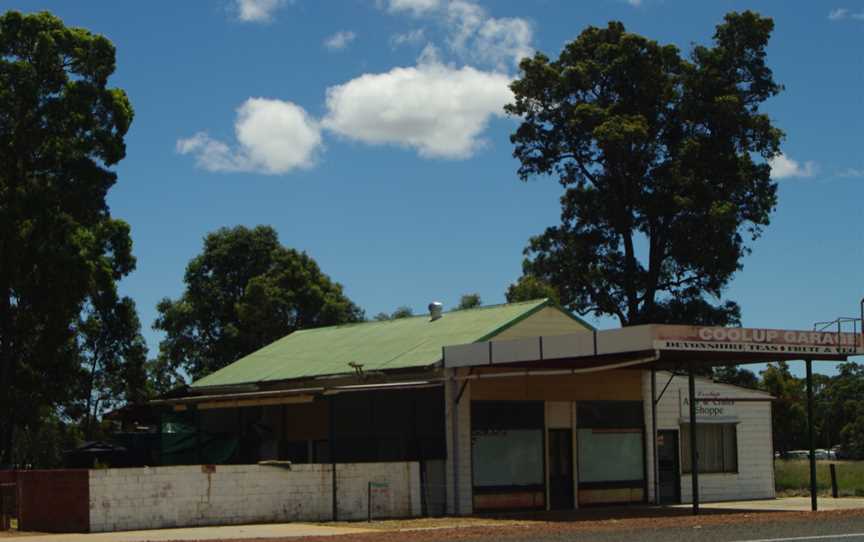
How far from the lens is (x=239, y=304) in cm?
5959

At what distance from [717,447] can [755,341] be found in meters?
9.80

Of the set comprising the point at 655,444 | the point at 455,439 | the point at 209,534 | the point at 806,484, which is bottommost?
the point at 806,484

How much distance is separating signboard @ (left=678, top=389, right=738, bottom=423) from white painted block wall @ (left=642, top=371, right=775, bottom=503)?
0.12 metres

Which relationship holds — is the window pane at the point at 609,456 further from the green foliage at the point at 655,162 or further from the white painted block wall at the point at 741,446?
the green foliage at the point at 655,162

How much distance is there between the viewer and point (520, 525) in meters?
24.3

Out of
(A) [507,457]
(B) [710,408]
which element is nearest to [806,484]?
(B) [710,408]

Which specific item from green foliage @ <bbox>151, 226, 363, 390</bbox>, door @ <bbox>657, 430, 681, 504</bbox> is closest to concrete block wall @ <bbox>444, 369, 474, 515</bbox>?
door @ <bbox>657, 430, 681, 504</bbox>

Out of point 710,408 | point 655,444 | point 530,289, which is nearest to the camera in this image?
point 655,444

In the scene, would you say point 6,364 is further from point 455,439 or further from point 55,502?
point 455,439

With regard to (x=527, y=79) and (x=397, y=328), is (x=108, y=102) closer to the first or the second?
(x=397, y=328)

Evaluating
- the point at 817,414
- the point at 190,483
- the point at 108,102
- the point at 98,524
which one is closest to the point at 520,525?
the point at 190,483

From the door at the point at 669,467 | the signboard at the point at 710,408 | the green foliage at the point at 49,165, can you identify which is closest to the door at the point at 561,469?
the door at the point at 669,467

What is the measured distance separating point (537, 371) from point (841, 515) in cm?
717

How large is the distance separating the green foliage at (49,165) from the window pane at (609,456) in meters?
18.4
